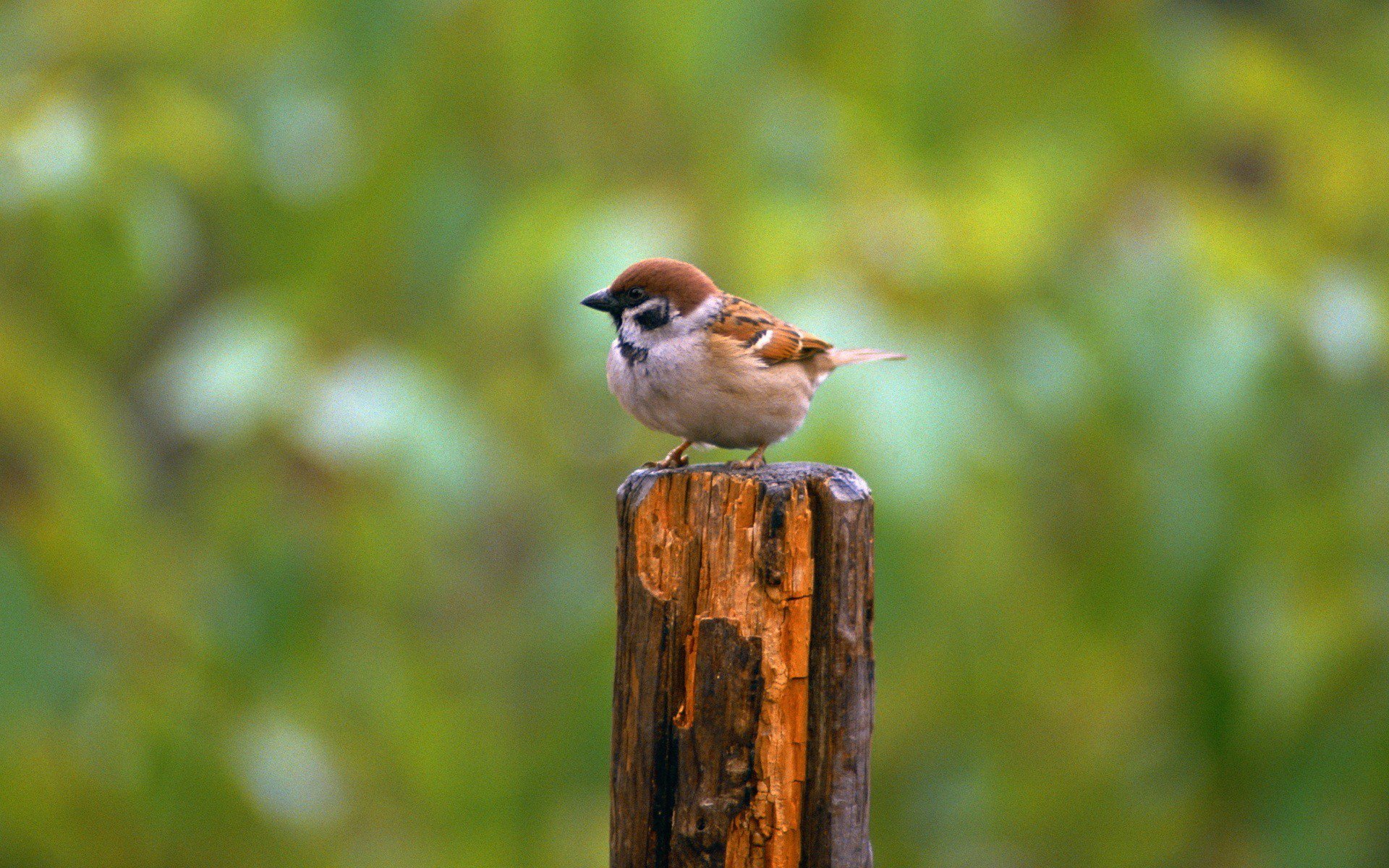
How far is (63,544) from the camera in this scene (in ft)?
15.0

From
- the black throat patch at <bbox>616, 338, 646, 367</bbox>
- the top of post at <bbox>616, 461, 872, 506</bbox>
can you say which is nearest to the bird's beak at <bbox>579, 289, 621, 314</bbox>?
the black throat patch at <bbox>616, 338, 646, 367</bbox>

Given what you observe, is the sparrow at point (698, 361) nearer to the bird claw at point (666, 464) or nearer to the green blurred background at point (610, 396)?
the bird claw at point (666, 464)

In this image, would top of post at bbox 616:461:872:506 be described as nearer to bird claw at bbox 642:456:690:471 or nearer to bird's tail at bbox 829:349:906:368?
bird claw at bbox 642:456:690:471

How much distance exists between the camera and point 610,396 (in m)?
5.22

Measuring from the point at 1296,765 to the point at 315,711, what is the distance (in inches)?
148

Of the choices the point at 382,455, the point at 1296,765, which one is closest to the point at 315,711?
the point at 382,455

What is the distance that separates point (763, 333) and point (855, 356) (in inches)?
17.2

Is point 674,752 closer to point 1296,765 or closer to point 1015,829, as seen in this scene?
point 1296,765

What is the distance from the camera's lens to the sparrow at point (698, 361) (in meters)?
3.52

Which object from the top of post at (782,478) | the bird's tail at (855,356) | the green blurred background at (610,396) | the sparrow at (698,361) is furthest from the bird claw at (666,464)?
the bird's tail at (855,356)

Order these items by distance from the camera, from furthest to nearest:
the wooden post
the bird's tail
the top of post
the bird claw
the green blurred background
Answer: the green blurred background → the bird's tail → the bird claw → the top of post → the wooden post

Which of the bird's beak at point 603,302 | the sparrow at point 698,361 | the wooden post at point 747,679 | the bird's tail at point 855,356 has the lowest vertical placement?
the wooden post at point 747,679

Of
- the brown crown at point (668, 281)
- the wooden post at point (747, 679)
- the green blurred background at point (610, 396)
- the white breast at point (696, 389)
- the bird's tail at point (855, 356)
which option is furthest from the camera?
the green blurred background at point (610, 396)

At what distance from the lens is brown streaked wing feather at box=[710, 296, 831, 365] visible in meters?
3.69
